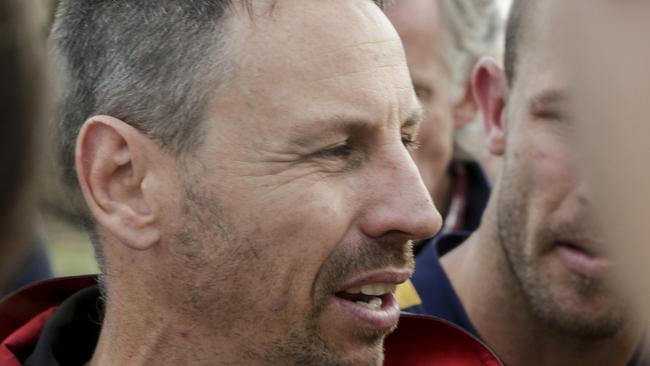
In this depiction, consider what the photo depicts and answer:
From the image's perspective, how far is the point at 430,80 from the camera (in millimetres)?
4652

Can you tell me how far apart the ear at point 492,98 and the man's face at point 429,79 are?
1039 mm

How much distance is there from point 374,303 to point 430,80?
243 cm

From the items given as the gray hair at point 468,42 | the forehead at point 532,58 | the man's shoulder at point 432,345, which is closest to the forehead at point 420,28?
the gray hair at point 468,42

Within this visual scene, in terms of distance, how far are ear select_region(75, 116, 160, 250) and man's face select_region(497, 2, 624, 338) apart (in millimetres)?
1264

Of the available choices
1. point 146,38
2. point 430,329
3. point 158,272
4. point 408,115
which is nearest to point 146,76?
point 146,38

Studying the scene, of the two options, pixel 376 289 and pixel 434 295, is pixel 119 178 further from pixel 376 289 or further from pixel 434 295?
pixel 434 295

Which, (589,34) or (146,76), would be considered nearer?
(589,34)

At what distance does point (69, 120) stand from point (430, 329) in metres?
1.12

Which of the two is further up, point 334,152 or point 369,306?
point 334,152

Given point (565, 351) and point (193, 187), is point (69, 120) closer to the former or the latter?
point (193, 187)

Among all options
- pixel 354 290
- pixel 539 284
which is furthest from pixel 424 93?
pixel 354 290

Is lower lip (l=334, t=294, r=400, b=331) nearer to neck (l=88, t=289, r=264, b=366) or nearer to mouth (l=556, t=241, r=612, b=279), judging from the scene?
neck (l=88, t=289, r=264, b=366)

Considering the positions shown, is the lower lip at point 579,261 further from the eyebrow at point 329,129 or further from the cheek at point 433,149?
the cheek at point 433,149

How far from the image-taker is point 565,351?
311 centimetres
